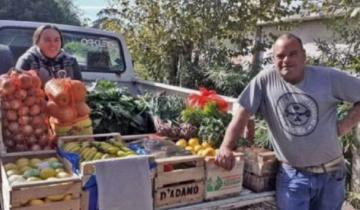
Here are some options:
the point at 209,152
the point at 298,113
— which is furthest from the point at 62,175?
the point at 298,113

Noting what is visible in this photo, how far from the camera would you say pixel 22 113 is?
9.20 feet

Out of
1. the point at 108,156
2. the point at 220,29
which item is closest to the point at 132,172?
the point at 108,156

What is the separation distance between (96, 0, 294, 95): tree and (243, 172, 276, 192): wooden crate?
4543 millimetres

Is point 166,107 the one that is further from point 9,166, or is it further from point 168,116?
point 9,166

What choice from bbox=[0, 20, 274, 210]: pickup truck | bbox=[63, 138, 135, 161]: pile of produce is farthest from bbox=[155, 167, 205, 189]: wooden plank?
bbox=[0, 20, 274, 210]: pickup truck

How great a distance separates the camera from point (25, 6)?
99.1 ft

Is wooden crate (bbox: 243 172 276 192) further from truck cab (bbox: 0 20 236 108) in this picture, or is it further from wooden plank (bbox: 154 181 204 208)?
truck cab (bbox: 0 20 236 108)

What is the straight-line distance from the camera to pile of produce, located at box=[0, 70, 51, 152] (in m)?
2.78

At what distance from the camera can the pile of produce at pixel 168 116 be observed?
329 centimetres

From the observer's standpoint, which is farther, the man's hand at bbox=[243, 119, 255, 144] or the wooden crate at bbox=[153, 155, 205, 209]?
the man's hand at bbox=[243, 119, 255, 144]

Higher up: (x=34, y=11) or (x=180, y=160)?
(x=34, y=11)

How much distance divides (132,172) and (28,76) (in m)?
1.00

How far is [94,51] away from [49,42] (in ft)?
5.07

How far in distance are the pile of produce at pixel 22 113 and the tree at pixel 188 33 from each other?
4.94 meters
